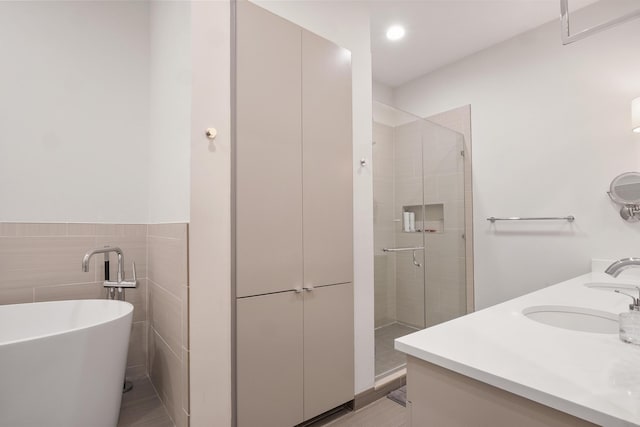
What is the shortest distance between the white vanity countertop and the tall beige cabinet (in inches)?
32.4

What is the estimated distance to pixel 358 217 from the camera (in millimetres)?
1905

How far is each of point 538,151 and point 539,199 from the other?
397mm

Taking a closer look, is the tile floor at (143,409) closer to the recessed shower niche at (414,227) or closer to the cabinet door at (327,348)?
the cabinet door at (327,348)

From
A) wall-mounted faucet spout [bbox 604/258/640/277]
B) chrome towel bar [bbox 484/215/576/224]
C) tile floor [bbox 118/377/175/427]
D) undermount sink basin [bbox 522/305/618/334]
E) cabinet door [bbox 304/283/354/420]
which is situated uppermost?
chrome towel bar [bbox 484/215/576/224]

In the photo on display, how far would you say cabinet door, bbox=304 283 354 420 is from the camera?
5.25ft

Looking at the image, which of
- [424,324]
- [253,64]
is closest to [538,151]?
[424,324]

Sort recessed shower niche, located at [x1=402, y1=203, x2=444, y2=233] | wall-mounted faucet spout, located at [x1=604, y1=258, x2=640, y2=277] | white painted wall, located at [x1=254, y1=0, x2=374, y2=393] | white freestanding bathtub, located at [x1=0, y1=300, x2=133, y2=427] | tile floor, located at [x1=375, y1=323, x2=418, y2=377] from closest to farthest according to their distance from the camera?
wall-mounted faucet spout, located at [x1=604, y1=258, x2=640, y2=277] < white freestanding bathtub, located at [x1=0, y1=300, x2=133, y2=427] < white painted wall, located at [x1=254, y1=0, x2=374, y2=393] < tile floor, located at [x1=375, y1=323, x2=418, y2=377] < recessed shower niche, located at [x1=402, y1=203, x2=444, y2=233]

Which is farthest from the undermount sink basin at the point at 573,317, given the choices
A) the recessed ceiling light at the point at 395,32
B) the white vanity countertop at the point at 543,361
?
the recessed ceiling light at the point at 395,32

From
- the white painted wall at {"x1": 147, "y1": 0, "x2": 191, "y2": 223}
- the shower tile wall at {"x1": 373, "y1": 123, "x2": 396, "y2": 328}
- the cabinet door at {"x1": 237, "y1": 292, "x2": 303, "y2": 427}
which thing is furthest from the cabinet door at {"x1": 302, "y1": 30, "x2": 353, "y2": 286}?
the white painted wall at {"x1": 147, "y1": 0, "x2": 191, "y2": 223}

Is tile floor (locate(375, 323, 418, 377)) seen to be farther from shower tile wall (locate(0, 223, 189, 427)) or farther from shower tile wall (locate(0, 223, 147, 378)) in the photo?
shower tile wall (locate(0, 223, 147, 378))

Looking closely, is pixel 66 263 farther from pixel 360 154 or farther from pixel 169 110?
pixel 360 154

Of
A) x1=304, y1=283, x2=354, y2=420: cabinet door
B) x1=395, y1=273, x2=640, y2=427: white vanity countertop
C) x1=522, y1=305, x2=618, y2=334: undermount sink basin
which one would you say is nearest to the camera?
x1=395, y1=273, x2=640, y2=427: white vanity countertop

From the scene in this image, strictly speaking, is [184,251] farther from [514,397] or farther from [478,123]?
[478,123]

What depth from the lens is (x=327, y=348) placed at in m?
1.68
